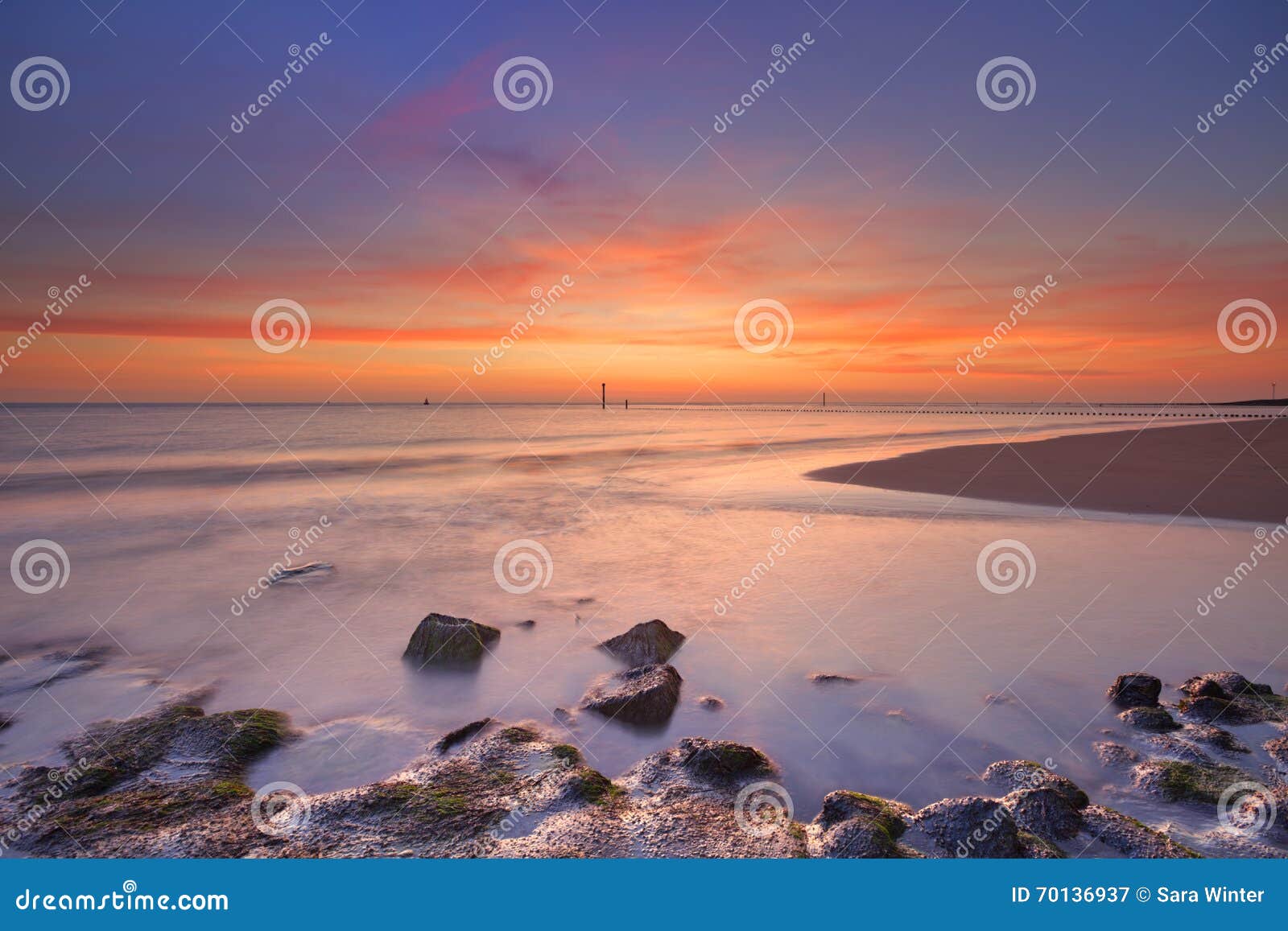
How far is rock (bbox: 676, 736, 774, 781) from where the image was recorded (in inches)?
199

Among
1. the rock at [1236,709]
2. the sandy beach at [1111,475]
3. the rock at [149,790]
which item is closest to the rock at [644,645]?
the rock at [149,790]

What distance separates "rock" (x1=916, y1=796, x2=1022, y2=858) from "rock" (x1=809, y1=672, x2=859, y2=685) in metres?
2.81

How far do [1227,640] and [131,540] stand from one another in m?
20.8

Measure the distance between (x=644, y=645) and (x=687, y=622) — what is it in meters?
1.73

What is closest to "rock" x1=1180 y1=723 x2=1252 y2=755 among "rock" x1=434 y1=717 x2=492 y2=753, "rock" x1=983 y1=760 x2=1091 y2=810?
"rock" x1=983 y1=760 x2=1091 y2=810

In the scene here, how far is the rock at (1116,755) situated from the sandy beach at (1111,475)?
13181 mm

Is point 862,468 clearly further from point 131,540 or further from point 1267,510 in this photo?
point 131,540

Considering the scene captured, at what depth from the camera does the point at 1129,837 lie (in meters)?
4.29

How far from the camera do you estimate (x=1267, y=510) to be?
51.2ft

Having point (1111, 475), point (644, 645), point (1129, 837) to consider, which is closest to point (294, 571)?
point (644, 645)

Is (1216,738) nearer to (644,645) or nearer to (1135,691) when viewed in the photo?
(1135,691)

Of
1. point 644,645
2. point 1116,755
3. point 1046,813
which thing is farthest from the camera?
point 644,645

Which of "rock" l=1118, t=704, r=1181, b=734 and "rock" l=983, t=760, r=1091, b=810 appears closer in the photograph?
"rock" l=983, t=760, r=1091, b=810

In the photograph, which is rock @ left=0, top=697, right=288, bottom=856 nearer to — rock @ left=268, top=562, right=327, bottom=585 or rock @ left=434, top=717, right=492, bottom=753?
rock @ left=434, top=717, right=492, bottom=753
